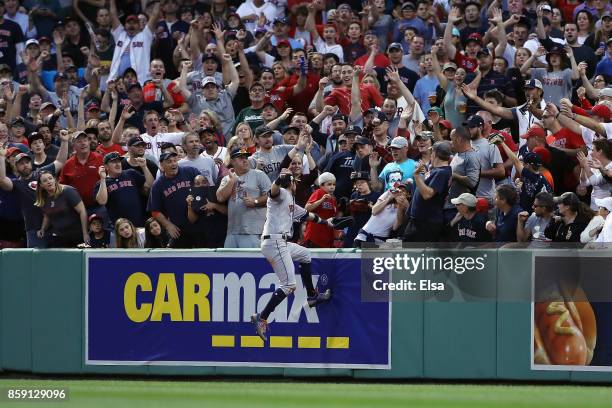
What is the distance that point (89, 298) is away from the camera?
15.2 m

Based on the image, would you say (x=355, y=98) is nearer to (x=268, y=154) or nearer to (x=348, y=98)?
(x=348, y=98)

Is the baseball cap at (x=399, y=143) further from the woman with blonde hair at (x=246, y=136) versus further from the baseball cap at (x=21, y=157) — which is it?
the baseball cap at (x=21, y=157)

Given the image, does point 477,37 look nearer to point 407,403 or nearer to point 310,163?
point 310,163

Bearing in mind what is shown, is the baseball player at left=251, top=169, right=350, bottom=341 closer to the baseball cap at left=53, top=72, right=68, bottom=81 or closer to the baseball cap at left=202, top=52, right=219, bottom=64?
the baseball cap at left=202, top=52, right=219, bottom=64

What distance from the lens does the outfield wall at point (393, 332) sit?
1392 centimetres

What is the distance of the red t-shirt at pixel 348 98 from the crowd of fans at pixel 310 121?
23 millimetres

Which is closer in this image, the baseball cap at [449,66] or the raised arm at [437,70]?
the baseball cap at [449,66]

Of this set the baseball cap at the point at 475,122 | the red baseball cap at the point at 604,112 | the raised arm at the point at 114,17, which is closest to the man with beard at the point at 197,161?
the baseball cap at the point at 475,122

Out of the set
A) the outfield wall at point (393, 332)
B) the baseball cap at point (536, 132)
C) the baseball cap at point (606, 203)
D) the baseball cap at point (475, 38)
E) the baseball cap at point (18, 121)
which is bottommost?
the outfield wall at point (393, 332)

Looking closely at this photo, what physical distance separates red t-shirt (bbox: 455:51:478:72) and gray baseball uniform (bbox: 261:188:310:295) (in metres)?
6.18

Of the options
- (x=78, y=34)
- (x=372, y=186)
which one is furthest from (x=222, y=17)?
(x=372, y=186)

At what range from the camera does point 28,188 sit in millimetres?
17047

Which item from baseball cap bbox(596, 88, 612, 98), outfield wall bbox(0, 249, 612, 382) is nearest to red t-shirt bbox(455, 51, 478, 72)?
baseball cap bbox(596, 88, 612, 98)

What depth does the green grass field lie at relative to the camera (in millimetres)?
12180
